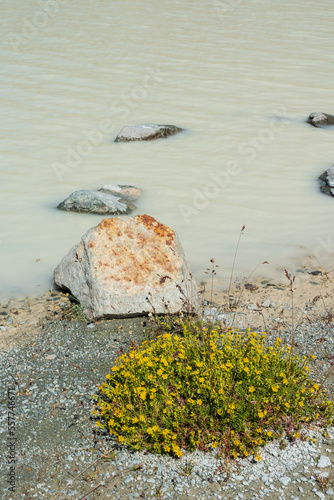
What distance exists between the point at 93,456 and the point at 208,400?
3.63ft

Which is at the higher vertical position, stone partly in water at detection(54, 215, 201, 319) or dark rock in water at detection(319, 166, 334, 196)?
stone partly in water at detection(54, 215, 201, 319)

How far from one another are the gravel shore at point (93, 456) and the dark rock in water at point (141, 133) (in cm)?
791

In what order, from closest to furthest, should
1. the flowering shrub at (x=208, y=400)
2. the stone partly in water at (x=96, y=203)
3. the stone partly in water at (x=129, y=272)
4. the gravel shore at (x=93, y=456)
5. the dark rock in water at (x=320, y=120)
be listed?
the gravel shore at (x=93, y=456) → the flowering shrub at (x=208, y=400) → the stone partly in water at (x=129, y=272) → the stone partly in water at (x=96, y=203) → the dark rock in water at (x=320, y=120)

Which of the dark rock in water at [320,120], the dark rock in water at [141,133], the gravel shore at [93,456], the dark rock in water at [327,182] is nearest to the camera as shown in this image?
the gravel shore at [93,456]

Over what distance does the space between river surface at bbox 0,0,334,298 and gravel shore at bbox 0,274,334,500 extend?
2.01 meters

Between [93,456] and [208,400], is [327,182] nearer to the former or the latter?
[208,400]

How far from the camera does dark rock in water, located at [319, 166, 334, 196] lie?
10.4 metres

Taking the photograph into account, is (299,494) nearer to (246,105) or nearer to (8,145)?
(8,145)

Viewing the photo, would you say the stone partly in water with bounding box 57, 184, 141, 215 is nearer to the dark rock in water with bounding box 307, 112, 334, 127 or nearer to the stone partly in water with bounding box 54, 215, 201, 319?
the stone partly in water with bounding box 54, 215, 201, 319

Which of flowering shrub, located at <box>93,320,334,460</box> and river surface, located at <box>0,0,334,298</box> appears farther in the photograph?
river surface, located at <box>0,0,334,298</box>

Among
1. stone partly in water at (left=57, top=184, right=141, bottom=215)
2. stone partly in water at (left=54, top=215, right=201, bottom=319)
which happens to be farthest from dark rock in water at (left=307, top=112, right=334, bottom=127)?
stone partly in water at (left=54, top=215, right=201, bottom=319)

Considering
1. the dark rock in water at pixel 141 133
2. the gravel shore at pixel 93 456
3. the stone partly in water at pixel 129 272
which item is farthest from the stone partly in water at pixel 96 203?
the gravel shore at pixel 93 456

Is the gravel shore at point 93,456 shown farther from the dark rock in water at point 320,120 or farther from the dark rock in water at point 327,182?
the dark rock in water at point 320,120

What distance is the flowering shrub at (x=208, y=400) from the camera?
4.52 m
